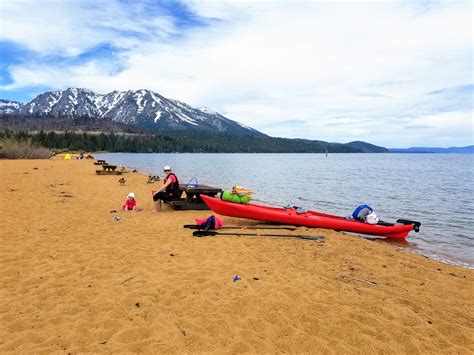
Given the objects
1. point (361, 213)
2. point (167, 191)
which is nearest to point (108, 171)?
point (167, 191)

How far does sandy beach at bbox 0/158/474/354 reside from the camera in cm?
400

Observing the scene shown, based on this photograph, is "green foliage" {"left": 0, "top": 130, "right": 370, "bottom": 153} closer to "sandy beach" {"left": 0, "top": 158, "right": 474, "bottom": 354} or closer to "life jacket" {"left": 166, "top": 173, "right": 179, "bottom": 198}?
"life jacket" {"left": 166, "top": 173, "right": 179, "bottom": 198}

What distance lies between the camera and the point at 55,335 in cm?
396

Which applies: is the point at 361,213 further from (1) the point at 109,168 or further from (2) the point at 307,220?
(1) the point at 109,168

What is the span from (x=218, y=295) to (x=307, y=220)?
6.35 m

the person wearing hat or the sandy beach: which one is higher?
the person wearing hat

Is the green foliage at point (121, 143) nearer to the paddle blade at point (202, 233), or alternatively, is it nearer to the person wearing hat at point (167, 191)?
the person wearing hat at point (167, 191)

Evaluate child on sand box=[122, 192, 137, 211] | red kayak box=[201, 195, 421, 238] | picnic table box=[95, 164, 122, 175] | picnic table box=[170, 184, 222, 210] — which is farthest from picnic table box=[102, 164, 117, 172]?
red kayak box=[201, 195, 421, 238]

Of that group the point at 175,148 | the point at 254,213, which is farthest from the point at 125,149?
the point at 254,213

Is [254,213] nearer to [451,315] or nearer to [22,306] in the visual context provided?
[451,315]

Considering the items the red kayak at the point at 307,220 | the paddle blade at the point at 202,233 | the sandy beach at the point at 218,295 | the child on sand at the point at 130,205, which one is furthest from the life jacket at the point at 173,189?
the paddle blade at the point at 202,233

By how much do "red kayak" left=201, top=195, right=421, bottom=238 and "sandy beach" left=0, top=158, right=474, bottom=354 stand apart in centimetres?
173

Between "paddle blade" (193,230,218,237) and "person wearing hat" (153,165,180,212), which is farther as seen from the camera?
"person wearing hat" (153,165,180,212)

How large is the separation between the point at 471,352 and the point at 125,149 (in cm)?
15513
